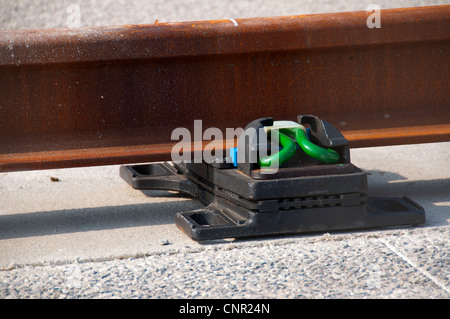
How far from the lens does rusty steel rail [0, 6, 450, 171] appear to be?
11.5 ft

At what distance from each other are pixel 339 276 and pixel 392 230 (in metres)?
0.73

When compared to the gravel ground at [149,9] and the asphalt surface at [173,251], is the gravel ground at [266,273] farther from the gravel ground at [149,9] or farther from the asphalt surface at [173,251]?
the gravel ground at [149,9]

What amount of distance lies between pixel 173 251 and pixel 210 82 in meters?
1.10

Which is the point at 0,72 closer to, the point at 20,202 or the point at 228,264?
the point at 20,202

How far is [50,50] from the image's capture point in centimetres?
345

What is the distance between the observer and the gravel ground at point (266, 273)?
8.71 ft

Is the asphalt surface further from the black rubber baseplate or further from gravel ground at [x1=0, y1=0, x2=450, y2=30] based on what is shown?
gravel ground at [x1=0, y1=0, x2=450, y2=30]

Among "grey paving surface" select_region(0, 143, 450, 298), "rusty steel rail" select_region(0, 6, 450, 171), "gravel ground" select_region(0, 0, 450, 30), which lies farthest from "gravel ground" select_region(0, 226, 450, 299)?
"gravel ground" select_region(0, 0, 450, 30)

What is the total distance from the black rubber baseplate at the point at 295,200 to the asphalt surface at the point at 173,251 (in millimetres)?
68

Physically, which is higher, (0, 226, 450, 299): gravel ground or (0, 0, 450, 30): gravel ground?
(0, 0, 450, 30): gravel ground

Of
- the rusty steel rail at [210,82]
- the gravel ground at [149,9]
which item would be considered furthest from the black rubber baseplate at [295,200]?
the gravel ground at [149,9]

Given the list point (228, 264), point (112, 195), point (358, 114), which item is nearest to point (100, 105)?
point (112, 195)

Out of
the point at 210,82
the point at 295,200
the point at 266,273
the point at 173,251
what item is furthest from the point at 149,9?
the point at 266,273

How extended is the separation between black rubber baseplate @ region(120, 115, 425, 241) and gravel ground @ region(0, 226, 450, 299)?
101mm
